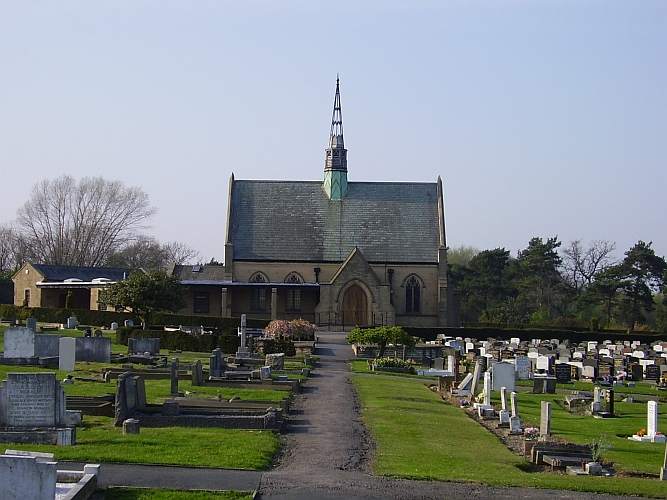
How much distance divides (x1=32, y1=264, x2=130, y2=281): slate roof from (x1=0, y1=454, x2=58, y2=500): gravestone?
193 ft

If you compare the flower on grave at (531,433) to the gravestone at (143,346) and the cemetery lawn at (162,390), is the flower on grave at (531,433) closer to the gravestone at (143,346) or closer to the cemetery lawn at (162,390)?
the cemetery lawn at (162,390)

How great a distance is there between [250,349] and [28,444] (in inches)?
1033

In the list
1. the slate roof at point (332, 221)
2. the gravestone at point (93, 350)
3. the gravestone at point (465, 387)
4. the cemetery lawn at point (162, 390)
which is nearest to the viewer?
the cemetery lawn at point (162, 390)

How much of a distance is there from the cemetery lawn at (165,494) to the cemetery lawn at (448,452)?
295 cm

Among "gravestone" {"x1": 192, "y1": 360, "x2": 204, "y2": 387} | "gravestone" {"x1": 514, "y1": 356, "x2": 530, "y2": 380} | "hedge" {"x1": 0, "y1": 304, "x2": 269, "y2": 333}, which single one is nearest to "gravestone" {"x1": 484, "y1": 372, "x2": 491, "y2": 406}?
"gravestone" {"x1": 192, "y1": 360, "x2": 204, "y2": 387}

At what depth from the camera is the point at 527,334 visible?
2499 inches

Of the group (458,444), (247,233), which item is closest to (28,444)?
(458,444)

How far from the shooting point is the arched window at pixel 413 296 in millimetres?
71062

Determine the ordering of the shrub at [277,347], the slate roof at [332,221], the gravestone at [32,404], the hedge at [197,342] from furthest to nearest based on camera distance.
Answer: the slate roof at [332,221], the hedge at [197,342], the shrub at [277,347], the gravestone at [32,404]

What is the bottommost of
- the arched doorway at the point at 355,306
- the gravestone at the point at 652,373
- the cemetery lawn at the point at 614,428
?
the cemetery lawn at the point at 614,428

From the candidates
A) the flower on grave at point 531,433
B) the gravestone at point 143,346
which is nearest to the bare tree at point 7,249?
the gravestone at point 143,346

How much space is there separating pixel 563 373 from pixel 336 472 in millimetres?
24759

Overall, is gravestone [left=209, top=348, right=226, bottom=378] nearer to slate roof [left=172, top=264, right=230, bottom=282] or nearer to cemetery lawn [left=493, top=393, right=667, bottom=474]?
cemetery lawn [left=493, top=393, right=667, bottom=474]

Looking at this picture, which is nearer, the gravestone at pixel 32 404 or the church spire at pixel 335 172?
the gravestone at pixel 32 404
